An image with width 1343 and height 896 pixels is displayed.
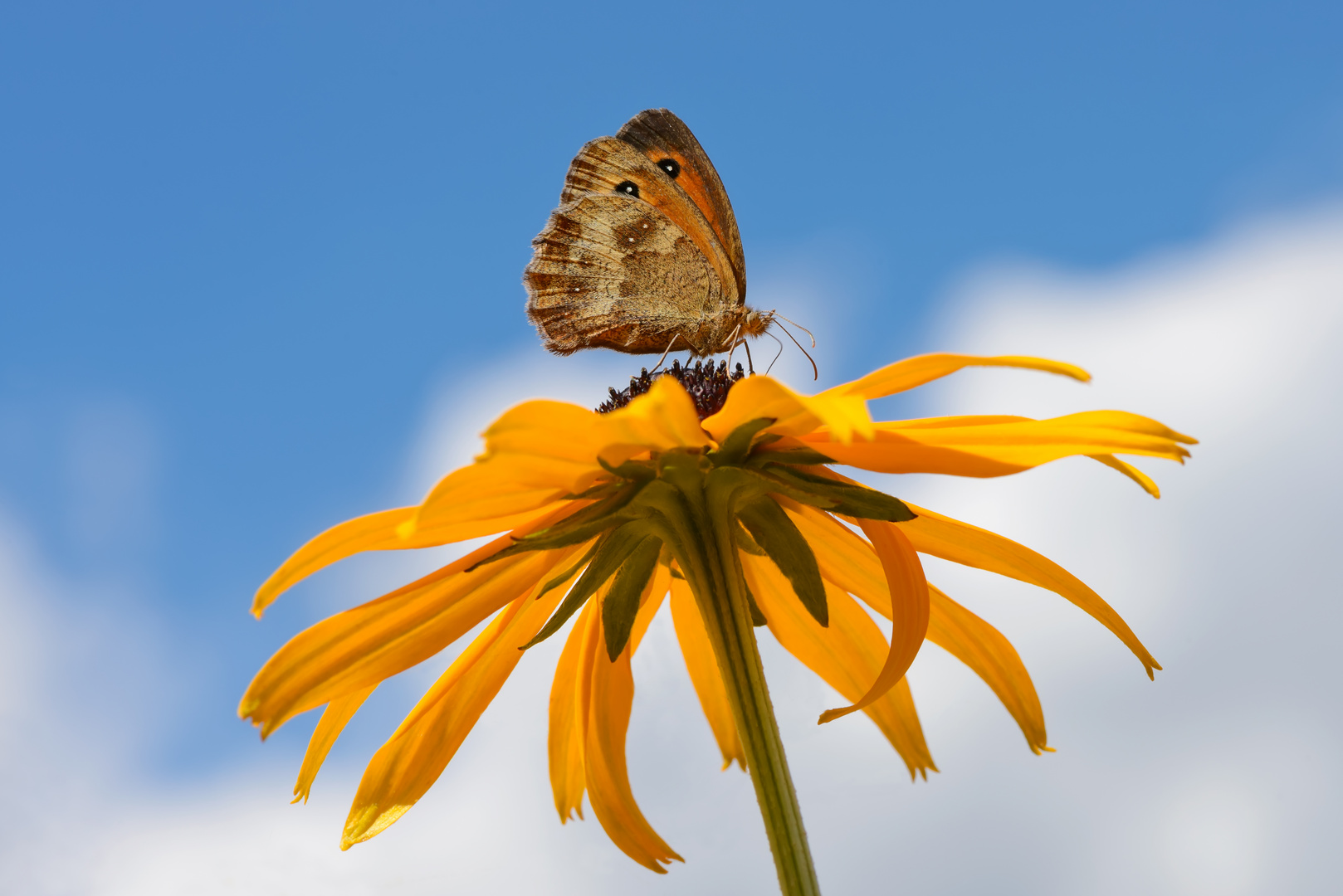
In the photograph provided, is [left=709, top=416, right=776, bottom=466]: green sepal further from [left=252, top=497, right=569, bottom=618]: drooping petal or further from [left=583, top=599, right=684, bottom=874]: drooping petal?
[left=583, top=599, right=684, bottom=874]: drooping petal

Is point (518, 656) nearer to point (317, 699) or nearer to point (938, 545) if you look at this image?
point (317, 699)

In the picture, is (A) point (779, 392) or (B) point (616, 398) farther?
(B) point (616, 398)

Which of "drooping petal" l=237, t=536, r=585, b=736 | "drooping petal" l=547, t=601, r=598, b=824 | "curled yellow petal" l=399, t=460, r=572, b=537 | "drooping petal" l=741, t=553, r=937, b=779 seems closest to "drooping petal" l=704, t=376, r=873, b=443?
"curled yellow petal" l=399, t=460, r=572, b=537

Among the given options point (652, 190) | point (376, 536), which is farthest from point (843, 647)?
point (652, 190)

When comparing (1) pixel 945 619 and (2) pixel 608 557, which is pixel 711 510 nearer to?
(2) pixel 608 557

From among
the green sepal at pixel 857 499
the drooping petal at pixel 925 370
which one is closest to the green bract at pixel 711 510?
the green sepal at pixel 857 499

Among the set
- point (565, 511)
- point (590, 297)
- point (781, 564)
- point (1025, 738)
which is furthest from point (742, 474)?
point (590, 297)
